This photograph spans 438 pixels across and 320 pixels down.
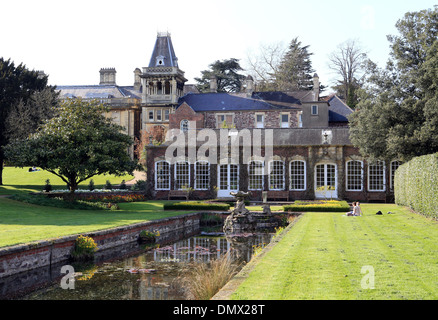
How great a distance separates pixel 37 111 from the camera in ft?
133

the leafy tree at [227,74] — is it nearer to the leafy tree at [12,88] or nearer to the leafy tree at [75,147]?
the leafy tree at [12,88]

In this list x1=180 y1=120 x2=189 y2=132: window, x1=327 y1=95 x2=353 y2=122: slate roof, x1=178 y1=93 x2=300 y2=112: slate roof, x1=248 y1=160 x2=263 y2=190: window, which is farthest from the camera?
x1=178 y1=93 x2=300 y2=112: slate roof

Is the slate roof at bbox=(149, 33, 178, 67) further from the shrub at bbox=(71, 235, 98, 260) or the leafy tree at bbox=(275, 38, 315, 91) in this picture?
the shrub at bbox=(71, 235, 98, 260)

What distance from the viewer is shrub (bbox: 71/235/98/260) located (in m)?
12.6

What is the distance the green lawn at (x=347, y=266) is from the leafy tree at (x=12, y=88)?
31576 mm

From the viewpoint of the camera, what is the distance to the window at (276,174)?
32.4 metres

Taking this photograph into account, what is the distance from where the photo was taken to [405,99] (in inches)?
983

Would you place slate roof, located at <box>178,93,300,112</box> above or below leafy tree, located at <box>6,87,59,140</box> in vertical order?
above

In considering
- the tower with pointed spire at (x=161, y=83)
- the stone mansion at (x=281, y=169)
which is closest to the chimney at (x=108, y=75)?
the tower with pointed spire at (x=161, y=83)

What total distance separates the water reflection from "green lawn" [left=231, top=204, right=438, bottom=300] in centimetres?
197

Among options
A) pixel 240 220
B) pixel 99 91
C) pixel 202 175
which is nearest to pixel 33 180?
pixel 202 175

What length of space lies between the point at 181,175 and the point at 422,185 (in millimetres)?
18990

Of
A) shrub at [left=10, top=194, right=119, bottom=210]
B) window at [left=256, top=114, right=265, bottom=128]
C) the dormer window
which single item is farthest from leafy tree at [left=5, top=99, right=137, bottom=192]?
the dormer window

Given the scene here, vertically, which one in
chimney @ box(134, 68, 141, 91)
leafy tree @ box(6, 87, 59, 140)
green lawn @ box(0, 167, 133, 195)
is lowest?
green lawn @ box(0, 167, 133, 195)
